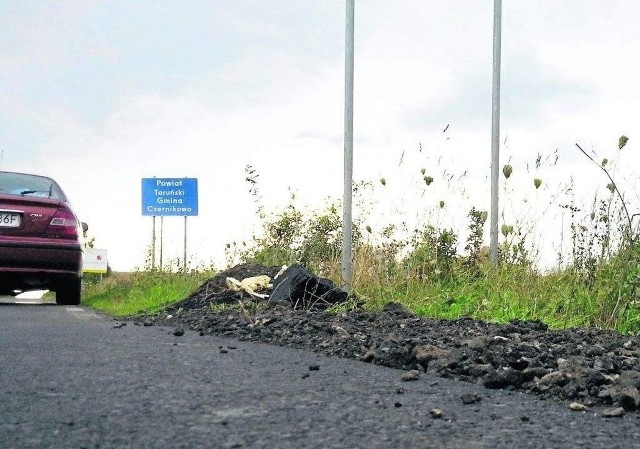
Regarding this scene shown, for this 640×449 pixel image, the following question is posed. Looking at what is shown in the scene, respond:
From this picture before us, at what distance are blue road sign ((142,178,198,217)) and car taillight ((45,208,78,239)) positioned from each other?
14.5 meters

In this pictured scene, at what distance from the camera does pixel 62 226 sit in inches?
502

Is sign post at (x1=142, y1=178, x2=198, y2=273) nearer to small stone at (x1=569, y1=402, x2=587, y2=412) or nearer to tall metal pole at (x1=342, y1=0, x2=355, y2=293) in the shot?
tall metal pole at (x1=342, y1=0, x2=355, y2=293)

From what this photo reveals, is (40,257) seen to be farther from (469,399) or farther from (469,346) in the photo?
(469,399)

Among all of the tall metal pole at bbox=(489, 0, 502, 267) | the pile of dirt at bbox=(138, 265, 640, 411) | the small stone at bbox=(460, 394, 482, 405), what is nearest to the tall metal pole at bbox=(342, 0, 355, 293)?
the tall metal pole at bbox=(489, 0, 502, 267)

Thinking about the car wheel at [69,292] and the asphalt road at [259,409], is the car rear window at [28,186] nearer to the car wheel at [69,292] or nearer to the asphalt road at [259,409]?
the car wheel at [69,292]

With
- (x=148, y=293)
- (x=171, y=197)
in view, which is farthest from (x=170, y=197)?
(x=148, y=293)

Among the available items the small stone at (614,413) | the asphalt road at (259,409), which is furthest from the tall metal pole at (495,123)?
the small stone at (614,413)

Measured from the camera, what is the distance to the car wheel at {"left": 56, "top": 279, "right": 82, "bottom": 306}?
1362 centimetres

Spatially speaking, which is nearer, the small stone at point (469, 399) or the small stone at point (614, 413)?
the small stone at point (614, 413)

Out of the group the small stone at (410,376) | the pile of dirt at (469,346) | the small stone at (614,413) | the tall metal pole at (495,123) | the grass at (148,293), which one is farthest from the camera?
the tall metal pole at (495,123)

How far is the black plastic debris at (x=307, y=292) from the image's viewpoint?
942 centimetres

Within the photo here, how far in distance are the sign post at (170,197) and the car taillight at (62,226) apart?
572 inches

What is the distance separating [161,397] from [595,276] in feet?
16.9

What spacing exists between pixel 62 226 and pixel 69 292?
1583 millimetres
